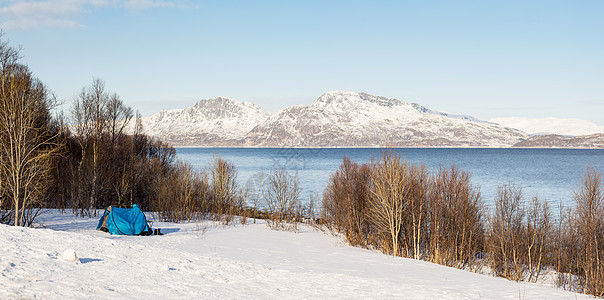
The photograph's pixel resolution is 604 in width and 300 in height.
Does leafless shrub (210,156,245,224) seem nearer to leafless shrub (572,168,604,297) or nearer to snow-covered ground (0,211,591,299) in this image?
snow-covered ground (0,211,591,299)

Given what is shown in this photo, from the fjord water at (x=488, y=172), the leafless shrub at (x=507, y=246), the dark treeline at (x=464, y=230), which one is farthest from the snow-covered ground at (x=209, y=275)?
the fjord water at (x=488, y=172)

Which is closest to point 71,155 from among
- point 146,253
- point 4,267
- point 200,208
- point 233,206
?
point 200,208

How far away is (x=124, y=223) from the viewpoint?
18.4m

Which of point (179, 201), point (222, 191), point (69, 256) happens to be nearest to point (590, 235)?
point (69, 256)

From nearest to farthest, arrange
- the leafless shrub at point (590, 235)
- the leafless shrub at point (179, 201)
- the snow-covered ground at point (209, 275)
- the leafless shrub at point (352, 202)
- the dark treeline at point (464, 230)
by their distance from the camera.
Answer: the snow-covered ground at point (209, 275), the leafless shrub at point (590, 235), the dark treeline at point (464, 230), the leafless shrub at point (352, 202), the leafless shrub at point (179, 201)

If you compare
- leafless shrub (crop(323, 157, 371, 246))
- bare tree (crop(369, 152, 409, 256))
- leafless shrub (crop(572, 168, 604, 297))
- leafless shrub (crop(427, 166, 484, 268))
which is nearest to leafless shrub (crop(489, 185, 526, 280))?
leafless shrub (crop(427, 166, 484, 268))

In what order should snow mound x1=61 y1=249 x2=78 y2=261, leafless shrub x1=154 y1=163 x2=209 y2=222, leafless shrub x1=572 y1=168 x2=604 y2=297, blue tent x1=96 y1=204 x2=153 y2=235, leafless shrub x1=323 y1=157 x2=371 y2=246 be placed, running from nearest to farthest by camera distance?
snow mound x1=61 y1=249 x2=78 y2=261, leafless shrub x1=572 y1=168 x2=604 y2=297, blue tent x1=96 y1=204 x2=153 y2=235, leafless shrub x1=323 y1=157 x2=371 y2=246, leafless shrub x1=154 y1=163 x2=209 y2=222

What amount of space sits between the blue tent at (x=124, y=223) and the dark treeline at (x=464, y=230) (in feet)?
31.7

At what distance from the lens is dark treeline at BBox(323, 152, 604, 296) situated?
17297 millimetres

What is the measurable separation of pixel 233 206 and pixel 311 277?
59.4ft

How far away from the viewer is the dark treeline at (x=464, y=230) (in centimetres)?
1730

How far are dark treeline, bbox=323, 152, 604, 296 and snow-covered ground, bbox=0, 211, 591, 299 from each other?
349 cm

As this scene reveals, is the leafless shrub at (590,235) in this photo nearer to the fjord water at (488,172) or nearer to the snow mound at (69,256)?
the fjord water at (488,172)

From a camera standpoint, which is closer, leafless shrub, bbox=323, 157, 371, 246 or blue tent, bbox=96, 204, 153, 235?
blue tent, bbox=96, 204, 153, 235
